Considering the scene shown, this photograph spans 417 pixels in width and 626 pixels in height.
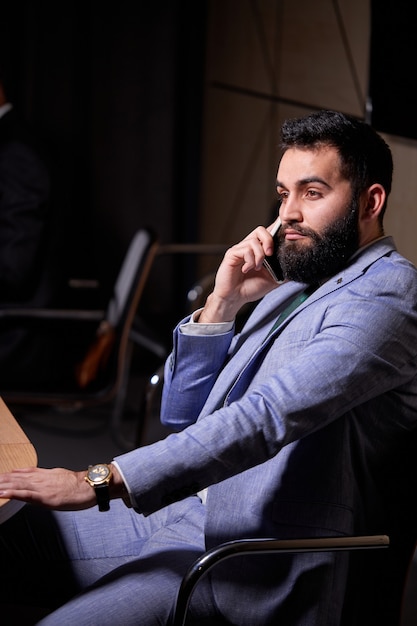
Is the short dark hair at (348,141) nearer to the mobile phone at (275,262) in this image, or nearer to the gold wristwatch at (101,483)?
the mobile phone at (275,262)

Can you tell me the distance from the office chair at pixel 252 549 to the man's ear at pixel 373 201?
0.53m

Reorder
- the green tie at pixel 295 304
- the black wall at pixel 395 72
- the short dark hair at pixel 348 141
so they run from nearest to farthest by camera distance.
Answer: the short dark hair at pixel 348 141, the green tie at pixel 295 304, the black wall at pixel 395 72

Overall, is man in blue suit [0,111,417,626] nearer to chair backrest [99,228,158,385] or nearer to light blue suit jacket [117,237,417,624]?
light blue suit jacket [117,237,417,624]

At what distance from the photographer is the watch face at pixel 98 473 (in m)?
1.24

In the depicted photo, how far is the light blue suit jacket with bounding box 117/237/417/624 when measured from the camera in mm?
1269

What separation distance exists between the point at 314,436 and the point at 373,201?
413 mm

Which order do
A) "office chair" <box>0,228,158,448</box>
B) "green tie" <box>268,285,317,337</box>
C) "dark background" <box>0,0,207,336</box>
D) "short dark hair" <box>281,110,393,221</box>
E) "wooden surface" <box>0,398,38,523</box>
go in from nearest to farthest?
"wooden surface" <box>0,398,38,523</box>
"short dark hair" <box>281,110,393,221</box>
"green tie" <box>268,285,317,337</box>
"office chair" <box>0,228,158,448</box>
"dark background" <box>0,0,207,336</box>

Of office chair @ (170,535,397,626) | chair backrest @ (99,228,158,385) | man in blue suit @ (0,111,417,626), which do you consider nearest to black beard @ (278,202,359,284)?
man in blue suit @ (0,111,417,626)

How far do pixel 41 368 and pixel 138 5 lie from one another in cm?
212

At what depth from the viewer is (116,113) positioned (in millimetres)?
5098

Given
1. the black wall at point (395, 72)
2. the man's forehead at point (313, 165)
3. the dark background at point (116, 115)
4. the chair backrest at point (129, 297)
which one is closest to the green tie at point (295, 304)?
the man's forehead at point (313, 165)

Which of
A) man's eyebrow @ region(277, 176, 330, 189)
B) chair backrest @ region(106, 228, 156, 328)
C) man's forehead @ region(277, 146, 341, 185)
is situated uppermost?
man's forehead @ region(277, 146, 341, 185)

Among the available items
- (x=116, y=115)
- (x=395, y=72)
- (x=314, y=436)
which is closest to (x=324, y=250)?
(x=314, y=436)

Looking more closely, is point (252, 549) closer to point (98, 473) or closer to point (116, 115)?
point (98, 473)
